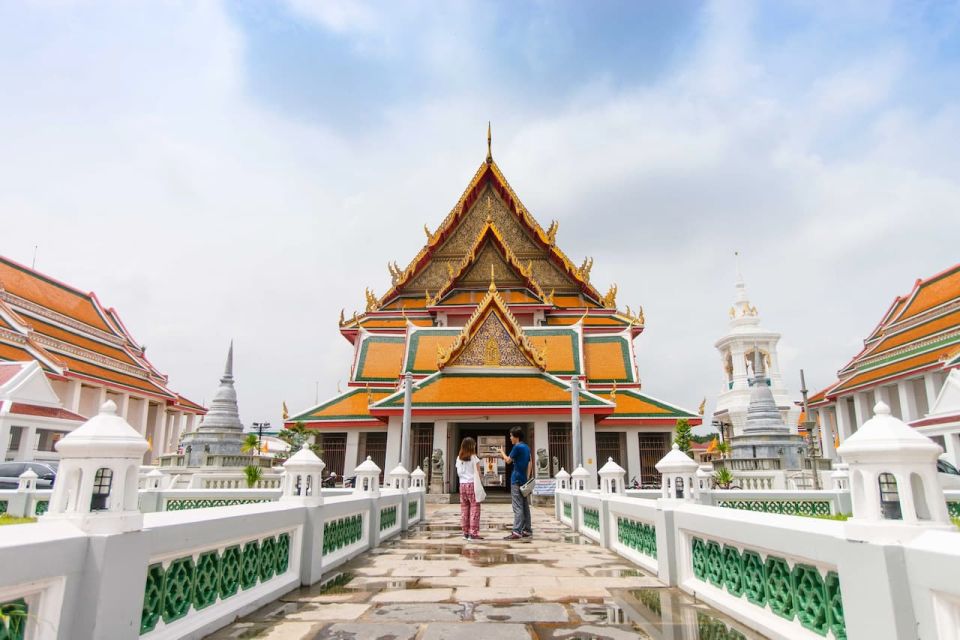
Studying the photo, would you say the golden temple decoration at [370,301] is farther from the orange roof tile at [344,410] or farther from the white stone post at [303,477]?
the white stone post at [303,477]

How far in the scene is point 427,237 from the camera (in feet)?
88.6

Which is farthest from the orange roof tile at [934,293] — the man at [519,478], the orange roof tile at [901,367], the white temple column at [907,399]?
the man at [519,478]

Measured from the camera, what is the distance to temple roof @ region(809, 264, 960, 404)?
23375 millimetres

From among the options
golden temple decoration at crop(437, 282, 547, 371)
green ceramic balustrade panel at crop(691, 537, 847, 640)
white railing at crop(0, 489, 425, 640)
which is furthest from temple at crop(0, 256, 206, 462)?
green ceramic balustrade panel at crop(691, 537, 847, 640)

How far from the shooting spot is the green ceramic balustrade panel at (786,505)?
453 inches

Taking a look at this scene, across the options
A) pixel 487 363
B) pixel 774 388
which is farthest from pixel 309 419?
pixel 774 388

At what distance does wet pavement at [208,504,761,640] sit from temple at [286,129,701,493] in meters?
10.8

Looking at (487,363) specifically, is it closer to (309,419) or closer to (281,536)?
(309,419)

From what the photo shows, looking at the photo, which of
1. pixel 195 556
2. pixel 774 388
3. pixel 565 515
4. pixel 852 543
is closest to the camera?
pixel 852 543

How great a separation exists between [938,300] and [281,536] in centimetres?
2963

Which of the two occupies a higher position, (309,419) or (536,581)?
(309,419)

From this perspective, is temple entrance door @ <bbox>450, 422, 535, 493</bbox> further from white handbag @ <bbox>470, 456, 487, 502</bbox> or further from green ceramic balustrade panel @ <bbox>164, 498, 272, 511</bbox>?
white handbag @ <bbox>470, 456, 487, 502</bbox>

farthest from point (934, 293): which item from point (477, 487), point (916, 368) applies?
point (477, 487)

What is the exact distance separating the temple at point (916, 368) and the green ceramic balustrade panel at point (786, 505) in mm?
11536
